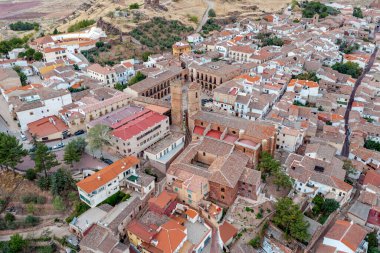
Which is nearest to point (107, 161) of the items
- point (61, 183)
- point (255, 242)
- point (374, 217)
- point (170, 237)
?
point (61, 183)

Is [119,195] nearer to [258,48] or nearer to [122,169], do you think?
[122,169]

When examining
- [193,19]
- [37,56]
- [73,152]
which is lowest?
[73,152]

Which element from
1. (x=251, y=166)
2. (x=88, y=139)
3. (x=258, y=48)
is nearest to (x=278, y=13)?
(x=258, y=48)

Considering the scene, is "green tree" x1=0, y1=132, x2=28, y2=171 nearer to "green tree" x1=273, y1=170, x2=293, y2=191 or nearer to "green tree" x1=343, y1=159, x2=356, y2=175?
"green tree" x1=273, y1=170, x2=293, y2=191

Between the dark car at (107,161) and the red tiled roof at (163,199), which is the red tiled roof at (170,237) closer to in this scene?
the red tiled roof at (163,199)

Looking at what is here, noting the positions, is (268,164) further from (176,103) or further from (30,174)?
(30,174)

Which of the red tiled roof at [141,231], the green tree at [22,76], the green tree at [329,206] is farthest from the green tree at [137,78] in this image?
the green tree at [329,206]

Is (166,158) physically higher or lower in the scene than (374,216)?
higher
